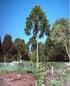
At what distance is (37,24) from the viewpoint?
127cm

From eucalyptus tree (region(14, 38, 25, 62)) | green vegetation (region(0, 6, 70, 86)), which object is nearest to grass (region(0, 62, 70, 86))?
green vegetation (region(0, 6, 70, 86))

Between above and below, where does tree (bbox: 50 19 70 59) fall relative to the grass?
above

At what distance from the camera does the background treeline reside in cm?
124

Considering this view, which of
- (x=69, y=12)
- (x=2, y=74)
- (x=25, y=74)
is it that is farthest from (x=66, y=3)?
(x=2, y=74)

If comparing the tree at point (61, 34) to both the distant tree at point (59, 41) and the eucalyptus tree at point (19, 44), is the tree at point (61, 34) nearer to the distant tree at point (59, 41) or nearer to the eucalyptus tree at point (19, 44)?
the distant tree at point (59, 41)

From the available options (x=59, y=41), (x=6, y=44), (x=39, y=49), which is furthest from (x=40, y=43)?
(x=6, y=44)

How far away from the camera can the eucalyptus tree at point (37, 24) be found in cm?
127

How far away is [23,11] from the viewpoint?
1.30 meters

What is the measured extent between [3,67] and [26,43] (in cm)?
28

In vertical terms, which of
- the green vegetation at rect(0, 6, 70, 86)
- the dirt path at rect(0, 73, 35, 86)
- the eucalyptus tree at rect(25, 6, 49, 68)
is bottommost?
the dirt path at rect(0, 73, 35, 86)

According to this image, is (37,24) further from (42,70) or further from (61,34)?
(42,70)

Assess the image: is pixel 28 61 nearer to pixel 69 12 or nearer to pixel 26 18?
pixel 26 18

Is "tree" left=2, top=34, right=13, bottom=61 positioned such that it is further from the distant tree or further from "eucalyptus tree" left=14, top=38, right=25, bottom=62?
the distant tree

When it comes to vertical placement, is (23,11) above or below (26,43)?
above
